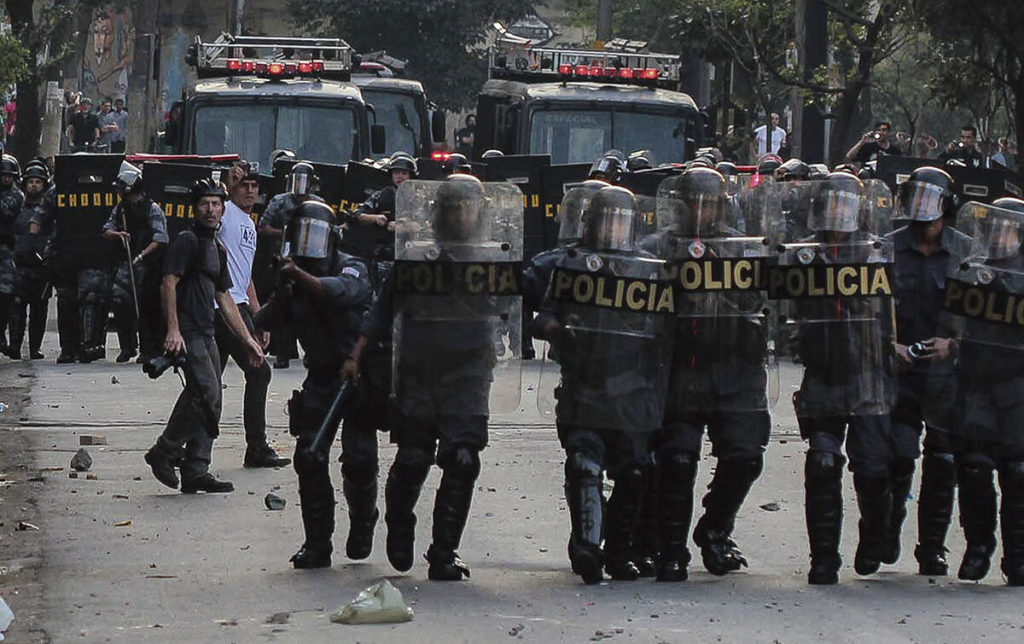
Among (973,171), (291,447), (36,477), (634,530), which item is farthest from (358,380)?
(973,171)

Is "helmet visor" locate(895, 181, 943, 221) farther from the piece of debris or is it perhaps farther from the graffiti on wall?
the graffiti on wall

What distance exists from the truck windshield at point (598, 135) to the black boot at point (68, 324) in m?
5.32

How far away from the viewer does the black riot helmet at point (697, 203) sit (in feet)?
29.1

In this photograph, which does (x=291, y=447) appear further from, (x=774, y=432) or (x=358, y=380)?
(x=358, y=380)

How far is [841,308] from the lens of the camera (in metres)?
8.86

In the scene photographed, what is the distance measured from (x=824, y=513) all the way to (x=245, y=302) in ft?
15.9

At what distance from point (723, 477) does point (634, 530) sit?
1.40 feet

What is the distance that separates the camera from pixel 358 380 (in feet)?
29.4

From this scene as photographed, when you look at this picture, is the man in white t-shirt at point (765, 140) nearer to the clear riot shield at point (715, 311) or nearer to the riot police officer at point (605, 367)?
the clear riot shield at point (715, 311)

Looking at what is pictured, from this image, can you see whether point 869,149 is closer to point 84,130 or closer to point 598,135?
point 598,135

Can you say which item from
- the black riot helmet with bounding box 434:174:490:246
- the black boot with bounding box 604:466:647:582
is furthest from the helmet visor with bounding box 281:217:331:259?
the black boot with bounding box 604:466:647:582

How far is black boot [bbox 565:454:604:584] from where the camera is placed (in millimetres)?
8602

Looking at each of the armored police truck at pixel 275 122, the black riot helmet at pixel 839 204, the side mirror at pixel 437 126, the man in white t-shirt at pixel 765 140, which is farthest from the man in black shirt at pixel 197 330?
the man in white t-shirt at pixel 765 140

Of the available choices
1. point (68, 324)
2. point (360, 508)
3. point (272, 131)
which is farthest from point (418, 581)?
point (272, 131)
